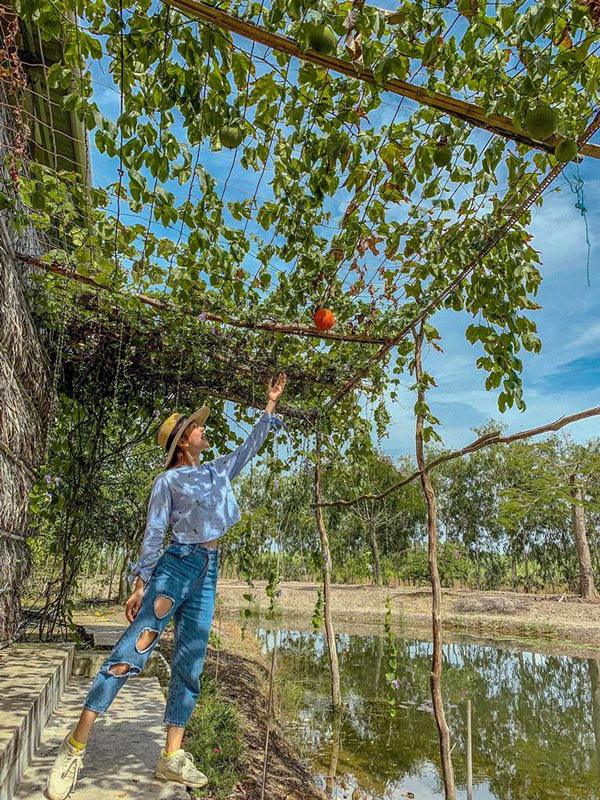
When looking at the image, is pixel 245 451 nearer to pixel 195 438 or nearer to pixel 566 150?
pixel 195 438

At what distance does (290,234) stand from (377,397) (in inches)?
128

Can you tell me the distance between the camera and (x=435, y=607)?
3.25m

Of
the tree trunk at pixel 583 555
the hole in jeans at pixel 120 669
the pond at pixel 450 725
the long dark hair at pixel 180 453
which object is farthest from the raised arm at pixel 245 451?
the tree trunk at pixel 583 555

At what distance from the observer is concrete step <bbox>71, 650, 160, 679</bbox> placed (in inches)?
172

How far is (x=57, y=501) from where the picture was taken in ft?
15.5

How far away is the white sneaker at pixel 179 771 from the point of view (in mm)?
2248

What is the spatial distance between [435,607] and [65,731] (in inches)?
82.6

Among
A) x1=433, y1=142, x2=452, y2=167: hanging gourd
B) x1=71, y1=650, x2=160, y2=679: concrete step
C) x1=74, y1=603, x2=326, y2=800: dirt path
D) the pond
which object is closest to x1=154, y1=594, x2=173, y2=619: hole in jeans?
the pond

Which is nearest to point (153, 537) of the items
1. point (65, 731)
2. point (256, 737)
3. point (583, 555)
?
point (65, 731)

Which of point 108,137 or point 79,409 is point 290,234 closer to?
point 108,137

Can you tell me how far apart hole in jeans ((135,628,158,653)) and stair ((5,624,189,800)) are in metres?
0.52

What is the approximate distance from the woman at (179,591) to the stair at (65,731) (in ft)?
0.62

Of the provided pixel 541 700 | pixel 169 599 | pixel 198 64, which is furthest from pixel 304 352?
pixel 541 700

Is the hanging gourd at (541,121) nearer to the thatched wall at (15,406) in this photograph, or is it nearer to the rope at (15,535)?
the thatched wall at (15,406)
